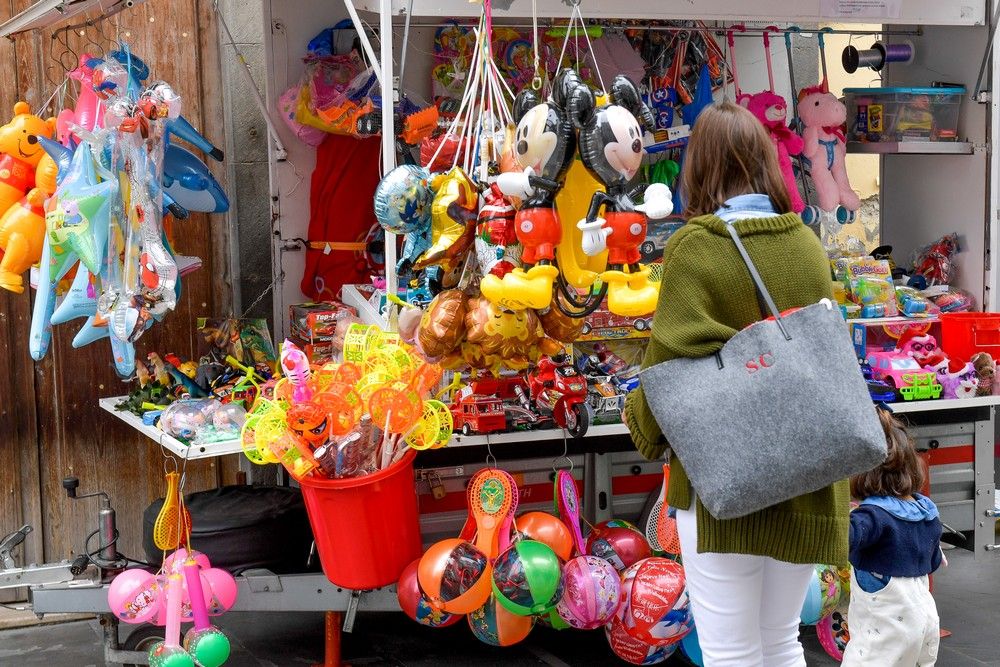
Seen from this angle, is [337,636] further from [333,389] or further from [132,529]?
[132,529]

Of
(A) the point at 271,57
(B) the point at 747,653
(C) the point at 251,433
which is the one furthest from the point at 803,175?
(B) the point at 747,653

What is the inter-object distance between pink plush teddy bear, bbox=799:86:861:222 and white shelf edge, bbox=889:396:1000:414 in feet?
3.07

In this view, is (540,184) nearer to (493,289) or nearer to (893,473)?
(493,289)

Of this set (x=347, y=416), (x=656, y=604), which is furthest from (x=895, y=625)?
(x=347, y=416)

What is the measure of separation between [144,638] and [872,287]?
2.84 m

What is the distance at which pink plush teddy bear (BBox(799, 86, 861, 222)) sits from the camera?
4789 millimetres

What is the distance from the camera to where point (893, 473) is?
10.3 feet

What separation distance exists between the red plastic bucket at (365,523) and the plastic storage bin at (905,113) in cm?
245

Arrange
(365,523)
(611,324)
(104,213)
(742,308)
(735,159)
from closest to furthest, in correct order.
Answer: (742,308) → (735,159) → (365,523) → (104,213) → (611,324)

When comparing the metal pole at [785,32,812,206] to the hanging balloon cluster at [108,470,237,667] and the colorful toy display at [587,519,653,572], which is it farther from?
the hanging balloon cluster at [108,470,237,667]

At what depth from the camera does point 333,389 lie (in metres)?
3.40

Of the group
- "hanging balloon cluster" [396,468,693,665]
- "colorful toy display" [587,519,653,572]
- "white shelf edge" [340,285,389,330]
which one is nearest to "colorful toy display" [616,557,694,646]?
"hanging balloon cluster" [396,468,693,665]

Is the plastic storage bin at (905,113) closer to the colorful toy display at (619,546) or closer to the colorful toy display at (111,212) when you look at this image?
the colorful toy display at (619,546)

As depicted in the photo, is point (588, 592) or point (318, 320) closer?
point (588, 592)
